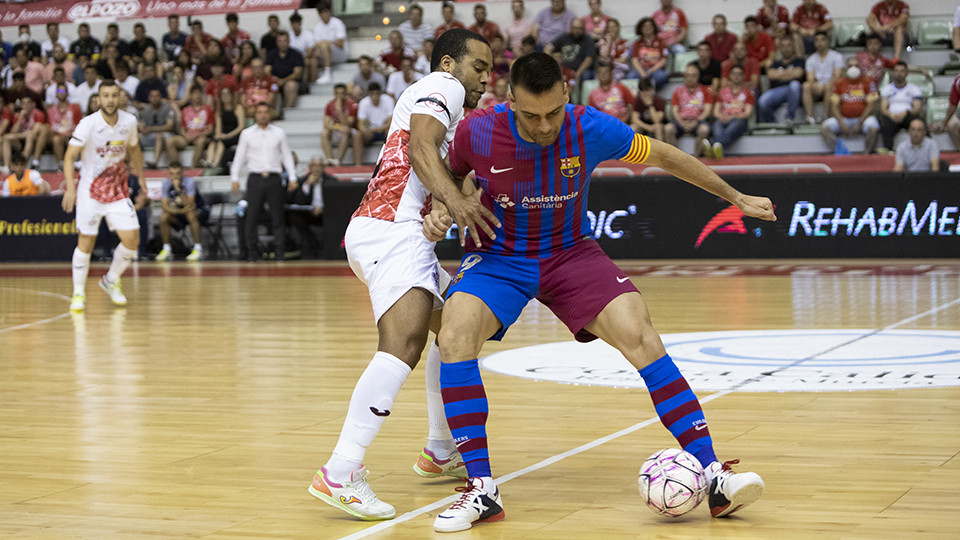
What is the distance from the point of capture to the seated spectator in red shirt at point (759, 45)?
1855cm

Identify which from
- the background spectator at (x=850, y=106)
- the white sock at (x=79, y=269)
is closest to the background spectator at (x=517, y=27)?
the background spectator at (x=850, y=106)

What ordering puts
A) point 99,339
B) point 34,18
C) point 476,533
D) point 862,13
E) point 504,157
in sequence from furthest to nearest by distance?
point 34,18, point 862,13, point 99,339, point 504,157, point 476,533

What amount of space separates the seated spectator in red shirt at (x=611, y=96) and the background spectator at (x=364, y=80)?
4276 mm

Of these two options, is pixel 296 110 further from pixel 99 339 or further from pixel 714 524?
pixel 714 524

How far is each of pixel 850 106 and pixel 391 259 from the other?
1445 centimetres

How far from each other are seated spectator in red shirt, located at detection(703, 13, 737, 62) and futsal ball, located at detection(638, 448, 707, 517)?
51.2 ft

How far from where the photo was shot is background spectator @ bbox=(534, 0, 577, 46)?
800 inches

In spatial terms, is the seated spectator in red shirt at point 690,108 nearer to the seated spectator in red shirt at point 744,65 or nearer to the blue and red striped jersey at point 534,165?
the seated spectator in red shirt at point 744,65

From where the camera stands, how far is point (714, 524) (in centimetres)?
395

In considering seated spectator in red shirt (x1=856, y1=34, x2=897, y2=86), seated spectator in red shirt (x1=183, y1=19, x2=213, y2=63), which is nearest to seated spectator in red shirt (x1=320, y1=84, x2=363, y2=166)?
seated spectator in red shirt (x1=183, y1=19, x2=213, y2=63)

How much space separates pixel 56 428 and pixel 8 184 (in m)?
15.7

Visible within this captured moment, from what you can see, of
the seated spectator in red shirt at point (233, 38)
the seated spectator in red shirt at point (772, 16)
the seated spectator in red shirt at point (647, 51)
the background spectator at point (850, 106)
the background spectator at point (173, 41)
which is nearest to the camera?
the background spectator at point (850, 106)

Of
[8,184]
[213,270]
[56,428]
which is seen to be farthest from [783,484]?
[8,184]

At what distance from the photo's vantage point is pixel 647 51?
19.6 metres
